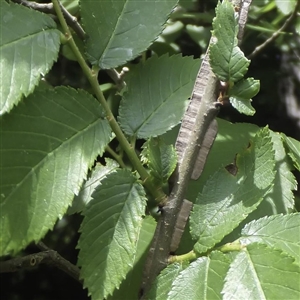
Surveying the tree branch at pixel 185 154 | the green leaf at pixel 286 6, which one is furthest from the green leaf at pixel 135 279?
the green leaf at pixel 286 6

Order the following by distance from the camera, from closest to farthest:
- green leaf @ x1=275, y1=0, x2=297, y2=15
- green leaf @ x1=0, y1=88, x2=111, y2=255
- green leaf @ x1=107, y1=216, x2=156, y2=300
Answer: green leaf @ x1=0, y1=88, x2=111, y2=255, green leaf @ x1=107, y1=216, x2=156, y2=300, green leaf @ x1=275, y1=0, x2=297, y2=15

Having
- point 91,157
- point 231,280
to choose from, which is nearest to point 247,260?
point 231,280

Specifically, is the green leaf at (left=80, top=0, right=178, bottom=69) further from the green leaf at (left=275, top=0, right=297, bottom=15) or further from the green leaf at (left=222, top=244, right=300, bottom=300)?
the green leaf at (left=275, top=0, right=297, bottom=15)

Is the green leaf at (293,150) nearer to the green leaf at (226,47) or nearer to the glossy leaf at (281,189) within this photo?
the glossy leaf at (281,189)

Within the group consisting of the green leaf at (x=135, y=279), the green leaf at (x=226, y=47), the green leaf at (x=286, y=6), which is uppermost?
the green leaf at (x=286, y=6)

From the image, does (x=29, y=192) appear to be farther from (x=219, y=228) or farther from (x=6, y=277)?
(x=6, y=277)

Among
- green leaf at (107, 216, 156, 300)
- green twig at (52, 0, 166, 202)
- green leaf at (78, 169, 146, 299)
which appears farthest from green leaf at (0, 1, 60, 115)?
green leaf at (107, 216, 156, 300)
